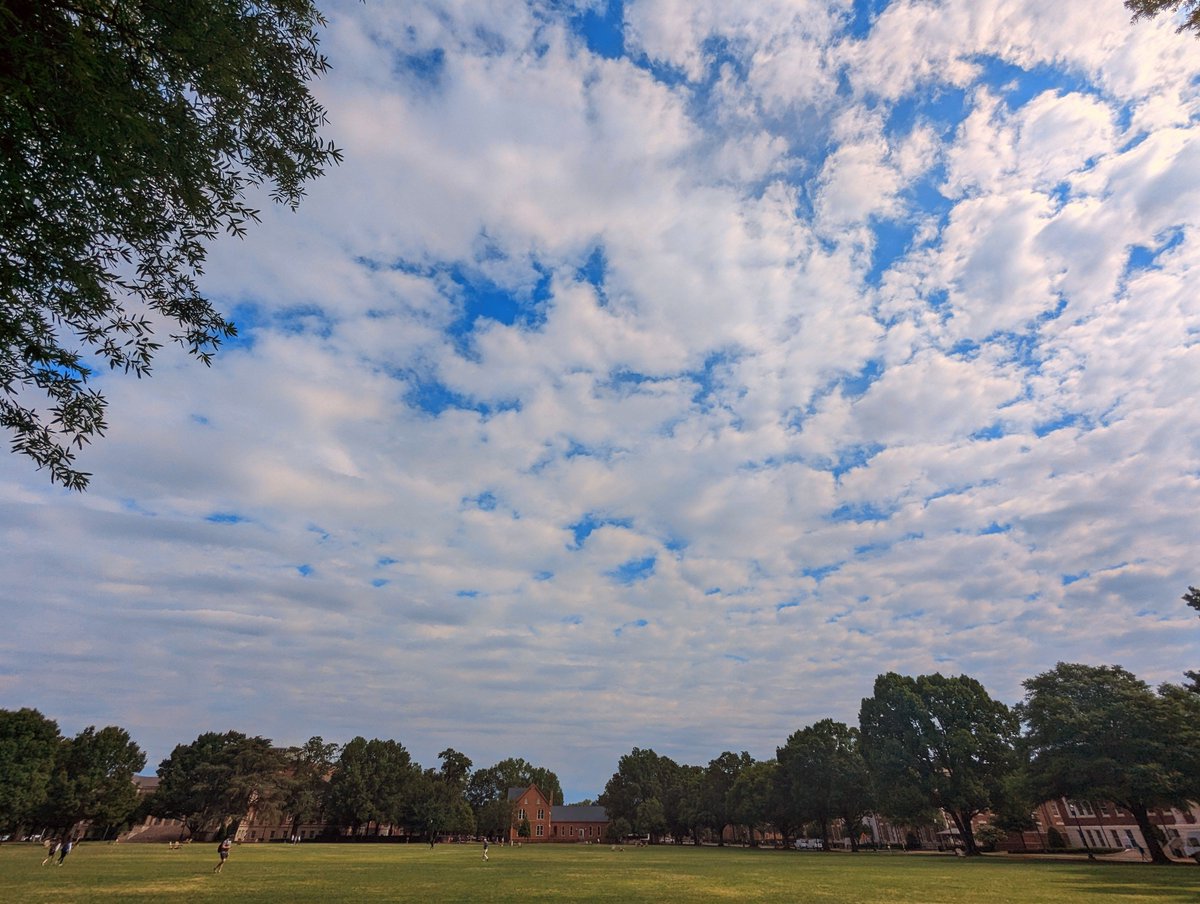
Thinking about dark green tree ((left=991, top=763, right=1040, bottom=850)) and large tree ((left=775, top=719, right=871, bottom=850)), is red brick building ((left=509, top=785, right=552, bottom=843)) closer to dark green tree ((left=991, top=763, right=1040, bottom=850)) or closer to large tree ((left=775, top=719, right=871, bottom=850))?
large tree ((left=775, top=719, right=871, bottom=850))

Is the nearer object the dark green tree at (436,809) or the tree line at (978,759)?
the tree line at (978,759)

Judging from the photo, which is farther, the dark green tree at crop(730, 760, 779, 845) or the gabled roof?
the gabled roof

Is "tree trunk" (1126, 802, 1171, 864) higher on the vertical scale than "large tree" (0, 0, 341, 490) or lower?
lower

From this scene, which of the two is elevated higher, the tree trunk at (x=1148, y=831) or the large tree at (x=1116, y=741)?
the large tree at (x=1116, y=741)

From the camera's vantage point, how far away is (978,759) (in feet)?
173

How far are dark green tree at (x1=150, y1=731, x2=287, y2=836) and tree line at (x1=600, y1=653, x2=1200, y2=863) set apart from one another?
65940 mm

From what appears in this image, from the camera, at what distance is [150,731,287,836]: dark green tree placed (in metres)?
79.4

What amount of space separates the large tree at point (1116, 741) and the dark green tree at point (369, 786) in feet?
284

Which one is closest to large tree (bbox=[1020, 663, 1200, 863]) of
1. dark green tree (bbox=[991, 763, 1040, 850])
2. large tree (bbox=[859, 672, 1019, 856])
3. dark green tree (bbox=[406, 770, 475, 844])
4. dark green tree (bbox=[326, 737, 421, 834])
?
dark green tree (bbox=[991, 763, 1040, 850])

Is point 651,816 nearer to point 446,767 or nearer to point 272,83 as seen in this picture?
point 446,767

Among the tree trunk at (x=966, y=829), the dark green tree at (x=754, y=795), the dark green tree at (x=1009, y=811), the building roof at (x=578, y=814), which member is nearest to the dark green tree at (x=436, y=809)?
the building roof at (x=578, y=814)

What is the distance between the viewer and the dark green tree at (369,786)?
88.0m

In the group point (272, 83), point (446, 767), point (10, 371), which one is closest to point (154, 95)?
point (272, 83)

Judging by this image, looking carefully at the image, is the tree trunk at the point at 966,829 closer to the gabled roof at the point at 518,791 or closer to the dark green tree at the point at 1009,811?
the dark green tree at the point at 1009,811
